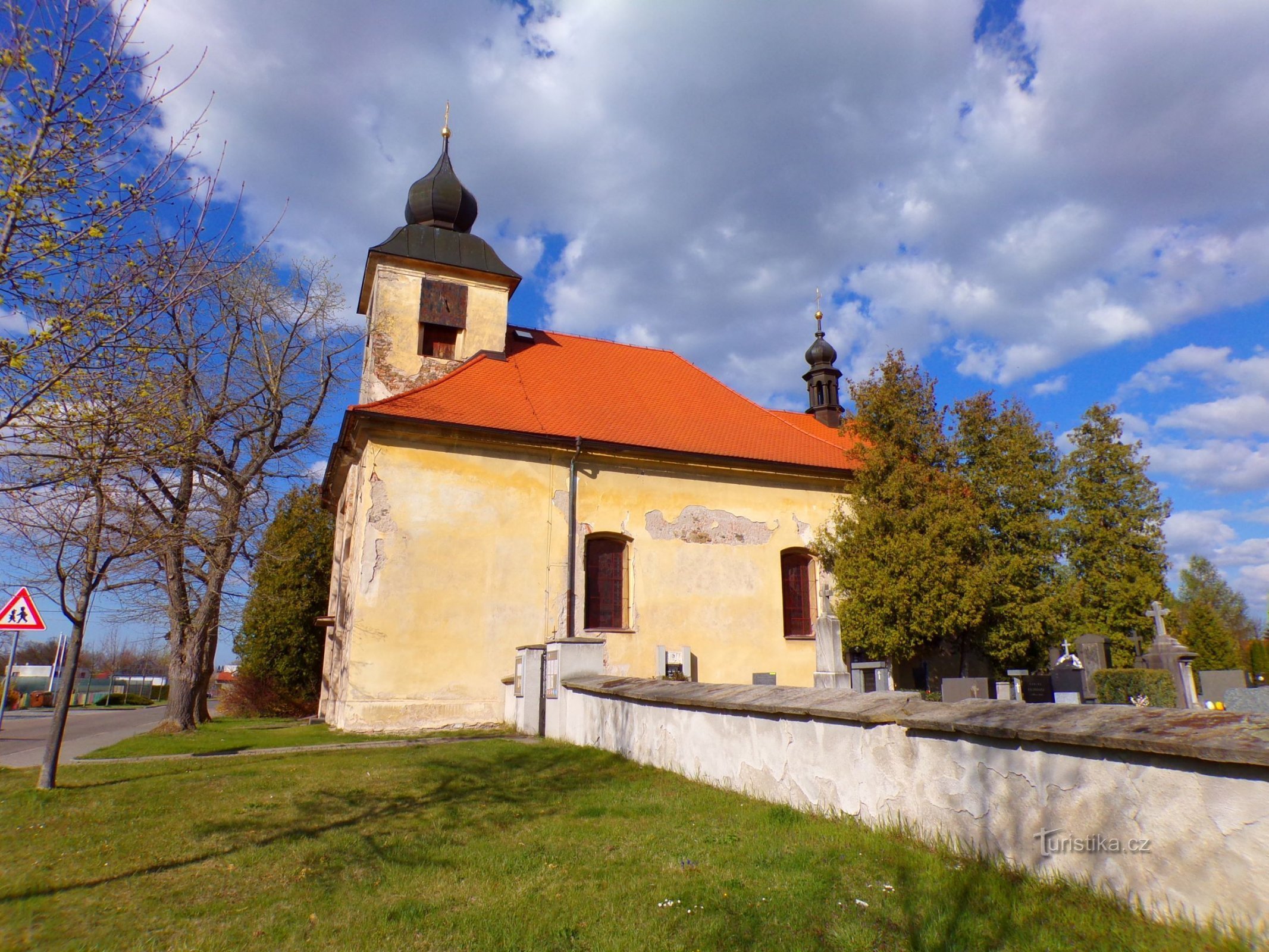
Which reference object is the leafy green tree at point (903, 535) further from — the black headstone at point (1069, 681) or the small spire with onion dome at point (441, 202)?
the small spire with onion dome at point (441, 202)

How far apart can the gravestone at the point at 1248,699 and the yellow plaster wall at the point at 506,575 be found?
7.82m

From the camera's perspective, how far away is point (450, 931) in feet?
12.6

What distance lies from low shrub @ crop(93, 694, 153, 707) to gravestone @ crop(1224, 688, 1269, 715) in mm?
46968

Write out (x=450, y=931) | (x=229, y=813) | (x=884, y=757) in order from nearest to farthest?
(x=450, y=931) < (x=884, y=757) < (x=229, y=813)

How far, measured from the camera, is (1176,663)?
16578 millimetres

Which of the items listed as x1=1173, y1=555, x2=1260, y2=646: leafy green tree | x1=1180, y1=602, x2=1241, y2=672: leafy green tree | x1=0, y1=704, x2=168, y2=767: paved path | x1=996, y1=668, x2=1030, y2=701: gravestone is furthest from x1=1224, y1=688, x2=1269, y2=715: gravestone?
x1=1173, y1=555, x2=1260, y2=646: leafy green tree

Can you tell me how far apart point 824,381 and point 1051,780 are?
22.8m

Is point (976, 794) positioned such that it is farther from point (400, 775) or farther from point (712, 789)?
point (400, 775)

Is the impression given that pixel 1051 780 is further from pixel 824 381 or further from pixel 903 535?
pixel 824 381

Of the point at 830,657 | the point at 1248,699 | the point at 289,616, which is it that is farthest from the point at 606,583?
the point at 289,616

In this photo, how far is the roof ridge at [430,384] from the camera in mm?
14922

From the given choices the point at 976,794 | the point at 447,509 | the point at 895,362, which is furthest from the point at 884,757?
the point at 895,362

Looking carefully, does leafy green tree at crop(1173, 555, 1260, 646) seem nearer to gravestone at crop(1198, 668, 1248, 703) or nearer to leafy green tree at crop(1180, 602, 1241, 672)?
leafy green tree at crop(1180, 602, 1241, 672)

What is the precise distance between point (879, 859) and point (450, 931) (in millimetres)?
2454
